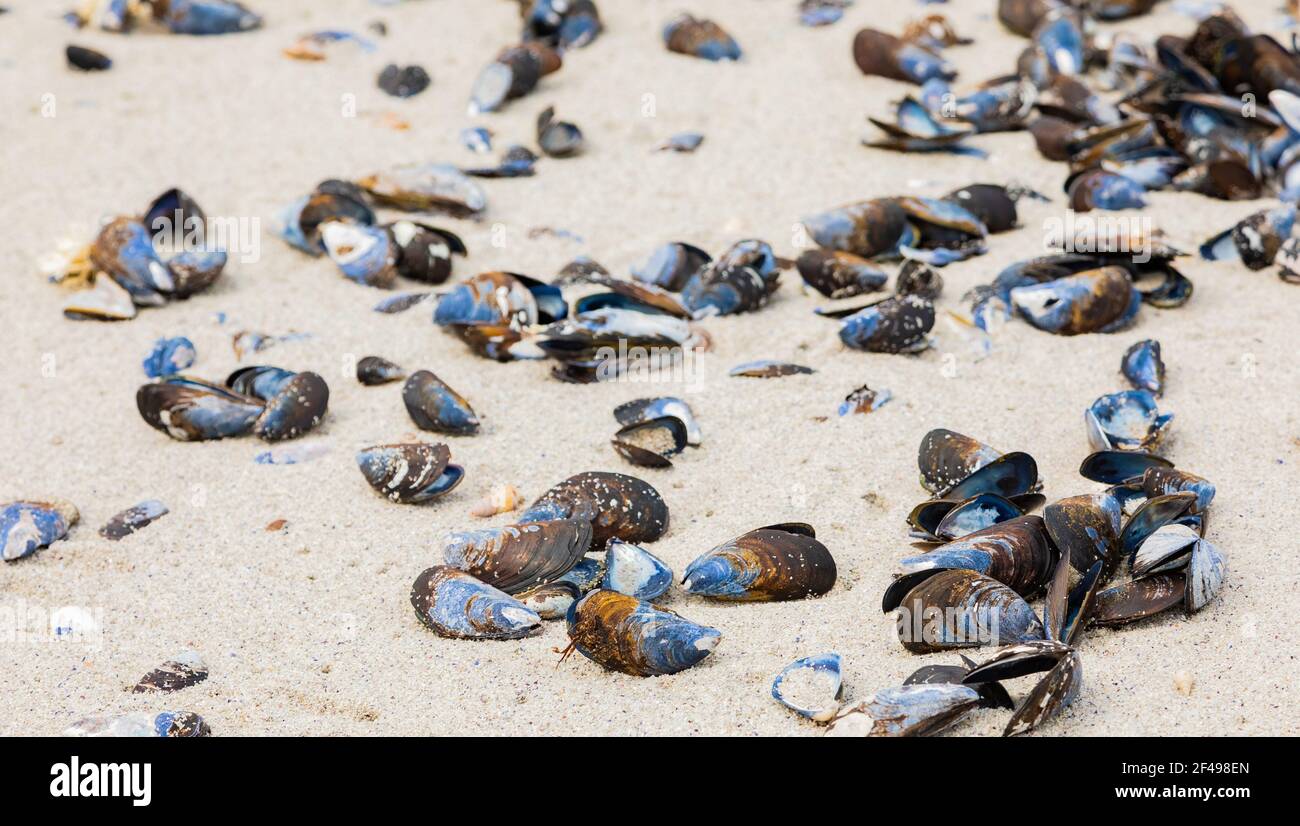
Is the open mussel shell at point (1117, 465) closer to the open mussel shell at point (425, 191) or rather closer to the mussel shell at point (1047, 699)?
the mussel shell at point (1047, 699)

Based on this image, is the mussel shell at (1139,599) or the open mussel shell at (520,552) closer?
the mussel shell at (1139,599)

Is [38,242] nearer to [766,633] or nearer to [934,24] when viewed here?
[766,633]

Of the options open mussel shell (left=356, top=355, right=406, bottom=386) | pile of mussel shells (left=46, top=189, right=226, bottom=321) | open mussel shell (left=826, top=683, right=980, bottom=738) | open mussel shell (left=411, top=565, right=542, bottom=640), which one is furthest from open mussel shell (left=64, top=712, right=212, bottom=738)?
pile of mussel shells (left=46, top=189, right=226, bottom=321)

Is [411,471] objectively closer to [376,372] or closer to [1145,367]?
[376,372]

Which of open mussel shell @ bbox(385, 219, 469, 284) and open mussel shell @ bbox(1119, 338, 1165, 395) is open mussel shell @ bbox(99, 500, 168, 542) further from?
open mussel shell @ bbox(1119, 338, 1165, 395)

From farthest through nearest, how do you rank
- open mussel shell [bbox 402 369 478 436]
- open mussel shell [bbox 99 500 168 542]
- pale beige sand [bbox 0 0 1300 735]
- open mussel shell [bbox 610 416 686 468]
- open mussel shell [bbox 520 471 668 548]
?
open mussel shell [bbox 402 369 478 436]
open mussel shell [bbox 610 416 686 468]
open mussel shell [bbox 99 500 168 542]
open mussel shell [bbox 520 471 668 548]
pale beige sand [bbox 0 0 1300 735]

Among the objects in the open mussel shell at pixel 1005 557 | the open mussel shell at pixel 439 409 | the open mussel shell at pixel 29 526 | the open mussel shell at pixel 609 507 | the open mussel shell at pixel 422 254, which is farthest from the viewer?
the open mussel shell at pixel 422 254

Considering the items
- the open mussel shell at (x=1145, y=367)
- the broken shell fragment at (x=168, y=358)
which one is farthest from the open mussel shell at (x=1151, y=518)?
the broken shell fragment at (x=168, y=358)

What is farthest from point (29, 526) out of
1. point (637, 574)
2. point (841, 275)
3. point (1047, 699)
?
point (841, 275)
